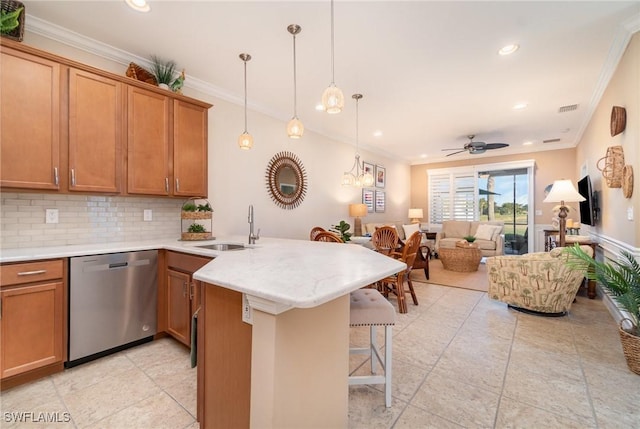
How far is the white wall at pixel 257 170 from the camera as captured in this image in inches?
132

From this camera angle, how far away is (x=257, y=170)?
3.95 meters

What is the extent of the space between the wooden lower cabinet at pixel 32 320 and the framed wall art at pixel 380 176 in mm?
5956

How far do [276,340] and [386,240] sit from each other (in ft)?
9.03

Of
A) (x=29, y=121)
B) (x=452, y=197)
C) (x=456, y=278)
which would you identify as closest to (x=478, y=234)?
(x=452, y=197)

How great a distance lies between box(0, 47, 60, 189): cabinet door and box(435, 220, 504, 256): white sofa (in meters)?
6.18

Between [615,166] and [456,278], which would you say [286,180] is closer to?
[456,278]

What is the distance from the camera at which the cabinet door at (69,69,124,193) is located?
219 cm

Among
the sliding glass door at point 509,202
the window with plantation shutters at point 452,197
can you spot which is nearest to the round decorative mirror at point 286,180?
the window with plantation shutters at point 452,197

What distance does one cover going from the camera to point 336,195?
217 inches

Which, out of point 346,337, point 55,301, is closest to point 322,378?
point 346,337

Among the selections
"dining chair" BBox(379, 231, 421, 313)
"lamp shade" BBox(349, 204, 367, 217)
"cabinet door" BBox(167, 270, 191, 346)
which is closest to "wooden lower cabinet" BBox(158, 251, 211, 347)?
"cabinet door" BBox(167, 270, 191, 346)

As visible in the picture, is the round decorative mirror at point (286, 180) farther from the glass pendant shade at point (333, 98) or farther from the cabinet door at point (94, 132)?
the glass pendant shade at point (333, 98)

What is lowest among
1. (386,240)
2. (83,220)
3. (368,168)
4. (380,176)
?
(386,240)

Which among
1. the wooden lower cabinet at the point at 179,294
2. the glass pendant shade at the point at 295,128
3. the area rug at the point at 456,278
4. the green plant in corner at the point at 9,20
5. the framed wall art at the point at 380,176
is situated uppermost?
the green plant in corner at the point at 9,20
